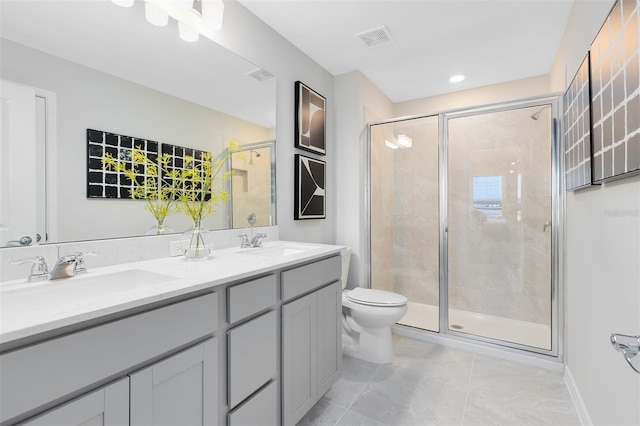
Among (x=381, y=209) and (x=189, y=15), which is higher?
(x=189, y=15)

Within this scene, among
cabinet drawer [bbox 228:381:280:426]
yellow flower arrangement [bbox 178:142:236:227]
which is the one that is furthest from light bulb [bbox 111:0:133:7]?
cabinet drawer [bbox 228:381:280:426]

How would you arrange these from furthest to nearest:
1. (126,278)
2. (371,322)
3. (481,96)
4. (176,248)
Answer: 1. (481,96)
2. (371,322)
3. (176,248)
4. (126,278)

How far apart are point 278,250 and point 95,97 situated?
1.17m

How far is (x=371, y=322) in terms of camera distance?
87.2 inches

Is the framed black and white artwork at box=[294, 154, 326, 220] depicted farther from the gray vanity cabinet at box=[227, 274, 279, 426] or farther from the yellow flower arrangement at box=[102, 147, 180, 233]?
the gray vanity cabinet at box=[227, 274, 279, 426]

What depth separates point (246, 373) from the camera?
117cm

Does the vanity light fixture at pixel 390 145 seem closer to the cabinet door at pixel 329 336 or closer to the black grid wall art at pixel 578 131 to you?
the black grid wall art at pixel 578 131

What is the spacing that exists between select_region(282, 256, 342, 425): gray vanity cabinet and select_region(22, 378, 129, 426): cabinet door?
0.67 meters

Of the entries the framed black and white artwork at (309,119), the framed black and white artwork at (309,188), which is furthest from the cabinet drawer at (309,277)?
the framed black and white artwork at (309,119)

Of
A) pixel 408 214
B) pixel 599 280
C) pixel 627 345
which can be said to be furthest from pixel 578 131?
pixel 408 214

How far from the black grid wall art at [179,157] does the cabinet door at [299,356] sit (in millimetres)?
878

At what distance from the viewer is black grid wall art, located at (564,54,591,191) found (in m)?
1.47

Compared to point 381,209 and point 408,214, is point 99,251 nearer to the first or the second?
point 381,209

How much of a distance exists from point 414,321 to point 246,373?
81.9 inches
